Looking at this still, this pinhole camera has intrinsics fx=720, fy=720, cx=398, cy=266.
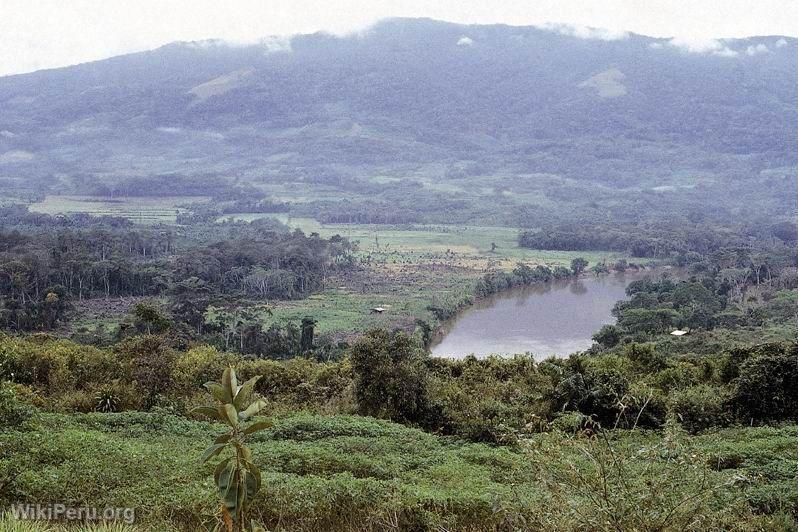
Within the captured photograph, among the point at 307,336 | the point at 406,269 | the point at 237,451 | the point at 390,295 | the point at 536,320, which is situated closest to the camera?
the point at 237,451

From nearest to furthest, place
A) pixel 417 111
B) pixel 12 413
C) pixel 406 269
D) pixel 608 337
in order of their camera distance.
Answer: pixel 12 413 < pixel 608 337 < pixel 406 269 < pixel 417 111

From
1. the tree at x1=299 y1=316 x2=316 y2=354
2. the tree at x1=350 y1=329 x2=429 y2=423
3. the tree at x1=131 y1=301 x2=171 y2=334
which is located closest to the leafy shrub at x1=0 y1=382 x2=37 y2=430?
the tree at x1=350 y1=329 x2=429 y2=423

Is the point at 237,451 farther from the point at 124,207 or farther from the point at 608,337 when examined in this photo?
the point at 124,207

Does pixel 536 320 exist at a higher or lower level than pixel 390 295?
lower

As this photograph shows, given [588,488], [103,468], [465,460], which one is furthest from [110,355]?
[588,488]

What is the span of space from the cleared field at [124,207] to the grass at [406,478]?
191ft

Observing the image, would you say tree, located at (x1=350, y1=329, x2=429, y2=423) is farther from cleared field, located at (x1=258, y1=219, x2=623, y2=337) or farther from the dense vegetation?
cleared field, located at (x1=258, y1=219, x2=623, y2=337)

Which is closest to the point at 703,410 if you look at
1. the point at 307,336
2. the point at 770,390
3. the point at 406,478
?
the point at 770,390

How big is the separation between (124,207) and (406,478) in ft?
237

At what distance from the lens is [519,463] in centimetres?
718

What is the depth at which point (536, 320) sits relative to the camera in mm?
34375

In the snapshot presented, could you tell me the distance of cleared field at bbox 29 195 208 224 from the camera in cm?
6594

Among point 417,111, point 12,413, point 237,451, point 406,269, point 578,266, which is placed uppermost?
point 417,111

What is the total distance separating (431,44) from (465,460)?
17536cm
